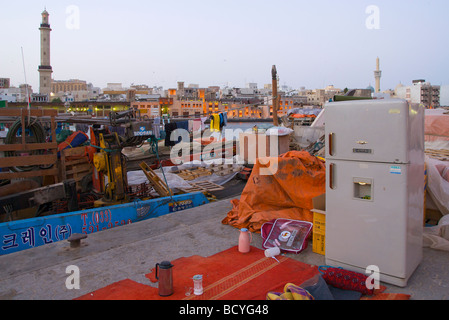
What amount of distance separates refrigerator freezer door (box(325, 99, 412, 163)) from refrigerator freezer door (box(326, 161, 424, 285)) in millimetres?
116

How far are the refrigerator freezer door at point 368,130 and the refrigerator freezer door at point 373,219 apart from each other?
116mm

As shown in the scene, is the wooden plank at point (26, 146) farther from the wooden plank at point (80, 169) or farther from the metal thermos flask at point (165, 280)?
the metal thermos flask at point (165, 280)

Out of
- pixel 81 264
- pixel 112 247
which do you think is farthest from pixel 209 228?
pixel 81 264

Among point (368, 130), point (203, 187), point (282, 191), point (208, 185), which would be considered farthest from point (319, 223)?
point (208, 185)

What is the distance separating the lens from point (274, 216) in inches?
241

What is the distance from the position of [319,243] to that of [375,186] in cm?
141

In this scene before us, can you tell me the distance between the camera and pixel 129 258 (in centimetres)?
502

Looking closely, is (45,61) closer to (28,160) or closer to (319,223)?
(28,160)

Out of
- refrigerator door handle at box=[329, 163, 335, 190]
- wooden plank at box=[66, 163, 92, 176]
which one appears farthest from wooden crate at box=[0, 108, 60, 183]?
refrigerator door handle at box=[329, 163, 335, 190]

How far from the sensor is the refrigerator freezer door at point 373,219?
155 inches

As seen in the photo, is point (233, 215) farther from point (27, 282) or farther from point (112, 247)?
point (27, 282)

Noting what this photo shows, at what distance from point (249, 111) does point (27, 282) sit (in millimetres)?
95737

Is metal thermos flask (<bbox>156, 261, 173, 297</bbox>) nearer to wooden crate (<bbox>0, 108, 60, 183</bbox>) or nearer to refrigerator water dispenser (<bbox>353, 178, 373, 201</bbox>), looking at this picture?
refrigerator water dispenser (<bbox>353, 178, 373, 201</bbox>)

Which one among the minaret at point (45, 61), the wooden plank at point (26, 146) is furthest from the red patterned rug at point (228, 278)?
the minaret at point (45, 61)
